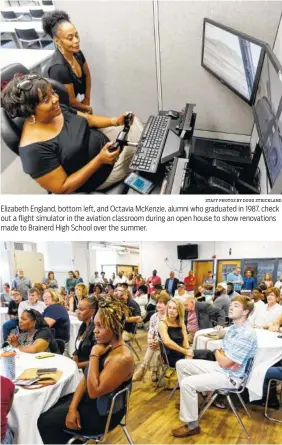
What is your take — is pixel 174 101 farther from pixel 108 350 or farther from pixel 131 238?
pixel 108 350

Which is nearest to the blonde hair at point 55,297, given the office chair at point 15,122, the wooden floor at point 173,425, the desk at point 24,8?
the wooden floor at point 173,425

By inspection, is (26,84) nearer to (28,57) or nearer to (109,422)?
(28,57)

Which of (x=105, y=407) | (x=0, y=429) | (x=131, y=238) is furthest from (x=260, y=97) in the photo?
(x=0, y=429)

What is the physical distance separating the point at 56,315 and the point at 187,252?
65cm

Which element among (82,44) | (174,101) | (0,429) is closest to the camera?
(0,429)

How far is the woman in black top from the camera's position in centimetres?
145

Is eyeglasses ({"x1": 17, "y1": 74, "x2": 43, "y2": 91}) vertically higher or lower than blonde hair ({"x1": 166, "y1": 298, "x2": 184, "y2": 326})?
higher

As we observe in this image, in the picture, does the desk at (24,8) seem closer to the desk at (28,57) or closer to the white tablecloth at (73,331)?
the desk at (28,57)

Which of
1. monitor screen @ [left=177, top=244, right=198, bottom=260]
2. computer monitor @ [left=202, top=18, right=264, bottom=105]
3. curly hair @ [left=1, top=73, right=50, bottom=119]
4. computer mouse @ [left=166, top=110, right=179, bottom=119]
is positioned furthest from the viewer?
computer mouse @ [left=166, top=110, right=179, bottom=119]

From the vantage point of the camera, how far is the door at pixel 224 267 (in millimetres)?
1460

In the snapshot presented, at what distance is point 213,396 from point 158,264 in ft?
2.00

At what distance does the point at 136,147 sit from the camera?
1568 mm

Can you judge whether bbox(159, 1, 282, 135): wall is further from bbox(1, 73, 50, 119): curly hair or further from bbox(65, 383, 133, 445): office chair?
bbox(65, 383, 133, 445): office chair

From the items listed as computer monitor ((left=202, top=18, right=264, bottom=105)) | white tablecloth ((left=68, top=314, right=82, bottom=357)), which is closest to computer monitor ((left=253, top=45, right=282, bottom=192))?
computer monitor ((left=202, top=18, right=264, bottom=105))
